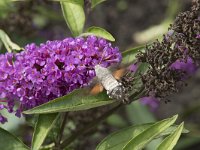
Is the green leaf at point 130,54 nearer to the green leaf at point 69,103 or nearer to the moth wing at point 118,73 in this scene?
the moth wing at point 118,73

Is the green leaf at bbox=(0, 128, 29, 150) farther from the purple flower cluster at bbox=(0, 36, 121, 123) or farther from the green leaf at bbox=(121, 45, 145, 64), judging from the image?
the green leaf at bbox=(121, 45, 145, 64)

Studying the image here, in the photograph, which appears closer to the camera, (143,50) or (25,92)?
(25,92)

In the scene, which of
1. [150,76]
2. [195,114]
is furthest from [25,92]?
[195,114]

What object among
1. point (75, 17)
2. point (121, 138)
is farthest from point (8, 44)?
point (121, 138)

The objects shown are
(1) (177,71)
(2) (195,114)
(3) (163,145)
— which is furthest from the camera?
(2) (195,114)

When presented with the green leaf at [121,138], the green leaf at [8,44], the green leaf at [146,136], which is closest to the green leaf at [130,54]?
the green leaf at [121,138]

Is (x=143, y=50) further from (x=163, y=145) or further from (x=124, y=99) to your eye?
(x=163, y=145)

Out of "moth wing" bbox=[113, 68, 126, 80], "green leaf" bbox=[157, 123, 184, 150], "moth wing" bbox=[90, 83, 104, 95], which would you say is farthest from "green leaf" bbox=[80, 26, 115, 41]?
A: "green leaf" bbox=[157, 123, 184, 150]
